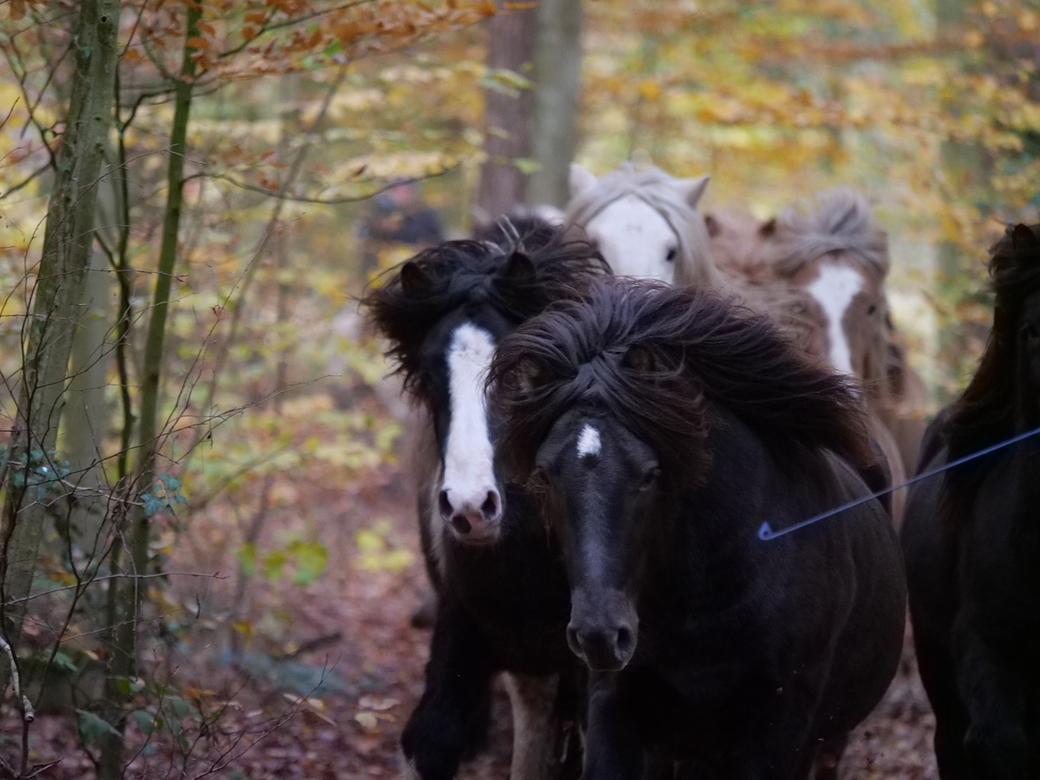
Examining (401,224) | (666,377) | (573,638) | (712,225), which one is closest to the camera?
(573,638)

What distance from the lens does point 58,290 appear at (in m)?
4.39

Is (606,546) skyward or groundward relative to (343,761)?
skyward

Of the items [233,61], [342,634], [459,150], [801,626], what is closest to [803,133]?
[459,150]

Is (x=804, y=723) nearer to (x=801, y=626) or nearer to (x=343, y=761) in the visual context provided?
(x=801, y=626)

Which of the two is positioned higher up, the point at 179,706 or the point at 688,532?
the point at 688,532

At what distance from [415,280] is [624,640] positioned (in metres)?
2.41

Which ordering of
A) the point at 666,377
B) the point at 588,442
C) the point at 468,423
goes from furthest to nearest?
the point at 468,423
the point at 666,377
the point at 588,442

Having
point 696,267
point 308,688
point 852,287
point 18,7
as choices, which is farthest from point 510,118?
point 18,7

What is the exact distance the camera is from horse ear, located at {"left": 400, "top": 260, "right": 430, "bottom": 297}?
5.59 m

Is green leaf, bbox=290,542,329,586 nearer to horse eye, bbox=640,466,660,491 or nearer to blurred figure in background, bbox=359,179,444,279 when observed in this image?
horse eye, bbox=640,466,660,491

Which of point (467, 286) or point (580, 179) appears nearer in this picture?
point (467, 286)

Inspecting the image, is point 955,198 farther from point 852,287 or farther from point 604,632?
point 604,632

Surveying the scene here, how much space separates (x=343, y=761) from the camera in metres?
6.77

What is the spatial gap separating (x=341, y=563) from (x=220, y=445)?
357cm
